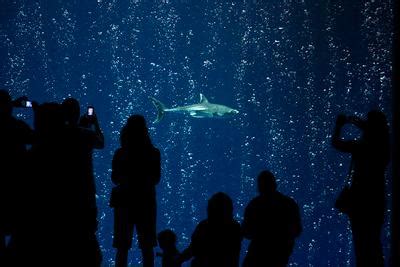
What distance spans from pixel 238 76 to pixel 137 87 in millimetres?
9001

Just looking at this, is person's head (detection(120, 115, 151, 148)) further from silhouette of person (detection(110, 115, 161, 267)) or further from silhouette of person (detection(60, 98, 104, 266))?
silhouette of person (detection(60, 98, 104, 266))

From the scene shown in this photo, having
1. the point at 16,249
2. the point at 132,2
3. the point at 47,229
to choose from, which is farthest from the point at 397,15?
the point at 132,2

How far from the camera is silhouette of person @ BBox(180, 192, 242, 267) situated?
296 centimetres

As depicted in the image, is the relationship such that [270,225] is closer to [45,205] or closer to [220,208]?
[220,208]

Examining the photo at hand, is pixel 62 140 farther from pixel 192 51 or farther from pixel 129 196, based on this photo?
pixel 192 51

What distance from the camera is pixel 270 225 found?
332 centimetres

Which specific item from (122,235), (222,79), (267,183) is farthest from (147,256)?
(222,79)

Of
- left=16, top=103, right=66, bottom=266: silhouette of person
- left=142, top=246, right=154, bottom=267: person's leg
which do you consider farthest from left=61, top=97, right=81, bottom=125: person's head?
left=142, top=246, right=154, bottom=267: person's leg

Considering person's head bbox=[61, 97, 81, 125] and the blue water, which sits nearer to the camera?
person's head bbox=[61, 97, 81, 125]

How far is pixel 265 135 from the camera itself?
81.2 ft

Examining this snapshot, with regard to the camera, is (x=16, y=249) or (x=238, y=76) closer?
(x=16, y=249)

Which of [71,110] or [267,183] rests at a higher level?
[71,110]

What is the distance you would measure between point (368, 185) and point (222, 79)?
26.7 m

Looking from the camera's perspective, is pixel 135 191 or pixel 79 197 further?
pixel 135 191
